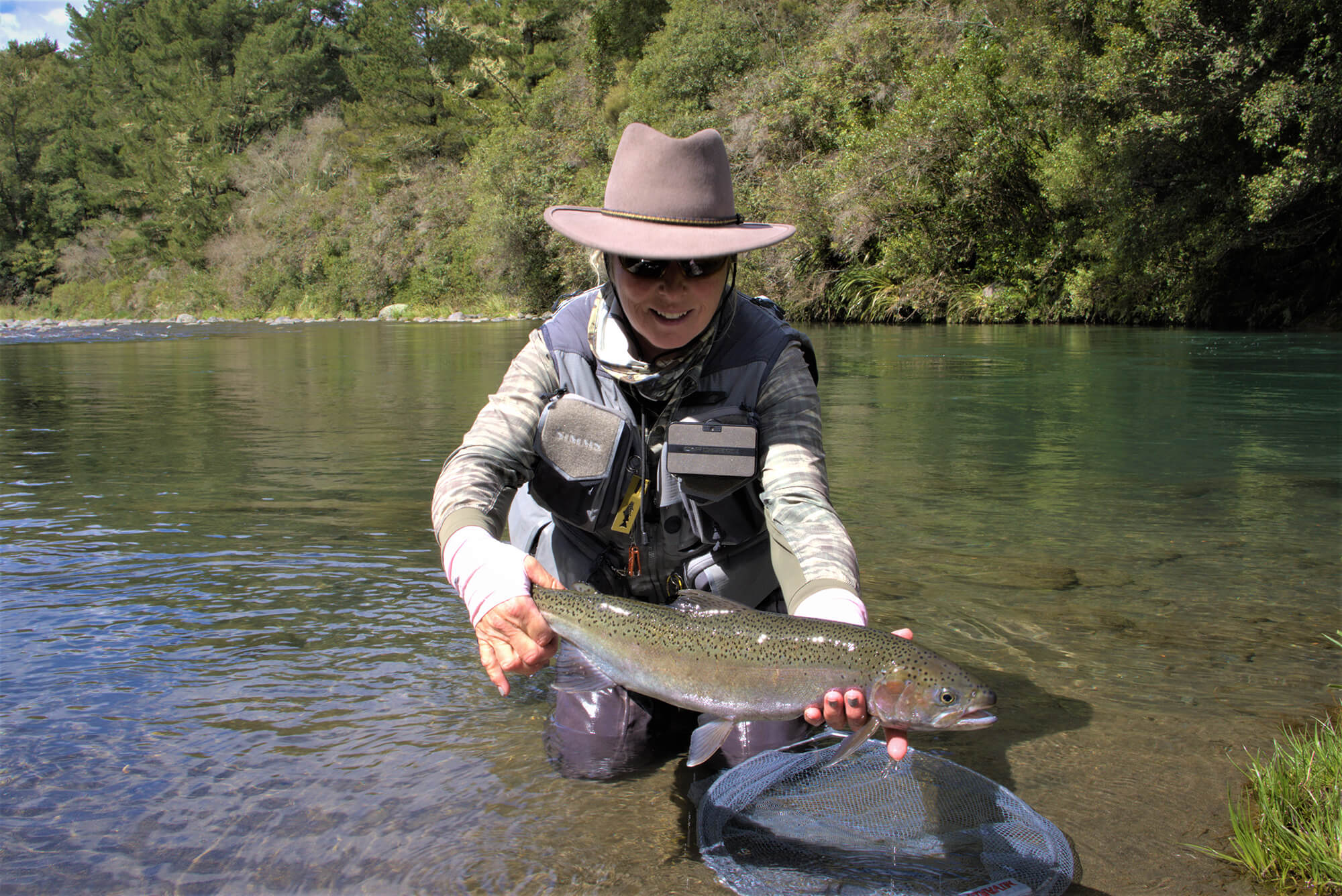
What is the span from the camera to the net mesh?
288 centimetres

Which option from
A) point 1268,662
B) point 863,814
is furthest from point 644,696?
point 1268,662

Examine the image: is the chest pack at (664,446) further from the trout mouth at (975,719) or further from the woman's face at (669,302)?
the trout mouth at (975,719)

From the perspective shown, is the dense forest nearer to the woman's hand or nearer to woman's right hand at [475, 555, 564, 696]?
the woman's hand

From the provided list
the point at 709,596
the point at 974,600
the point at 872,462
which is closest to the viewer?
the point at 709,596

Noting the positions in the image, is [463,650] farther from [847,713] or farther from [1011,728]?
[847,713]

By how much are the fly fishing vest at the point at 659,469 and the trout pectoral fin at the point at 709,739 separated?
33.7 inches

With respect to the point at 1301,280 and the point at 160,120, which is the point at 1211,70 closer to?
the point at 1301,280

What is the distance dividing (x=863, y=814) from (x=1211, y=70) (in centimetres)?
2061

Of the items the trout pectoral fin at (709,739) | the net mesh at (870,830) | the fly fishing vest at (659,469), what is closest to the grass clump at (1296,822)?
the net mesh at (870,830)

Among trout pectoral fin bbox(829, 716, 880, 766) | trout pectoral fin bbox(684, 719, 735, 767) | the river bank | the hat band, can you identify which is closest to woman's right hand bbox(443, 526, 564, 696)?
trout pectoral fin bbox(684, 719, 735, 767)

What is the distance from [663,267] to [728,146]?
37.9m

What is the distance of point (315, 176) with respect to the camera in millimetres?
68625

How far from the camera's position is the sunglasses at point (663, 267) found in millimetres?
3152

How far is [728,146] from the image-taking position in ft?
129
